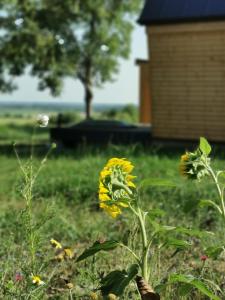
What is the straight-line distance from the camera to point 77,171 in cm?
1168

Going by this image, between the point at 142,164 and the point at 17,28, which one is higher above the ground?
the point at 17,28

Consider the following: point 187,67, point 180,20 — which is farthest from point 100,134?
point 180,20

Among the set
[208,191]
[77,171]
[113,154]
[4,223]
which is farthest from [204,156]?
[113,154]

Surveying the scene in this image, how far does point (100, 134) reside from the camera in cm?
2098

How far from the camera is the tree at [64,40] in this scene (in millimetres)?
26766

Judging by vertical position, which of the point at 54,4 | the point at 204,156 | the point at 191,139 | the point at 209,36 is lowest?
the point at 191,139

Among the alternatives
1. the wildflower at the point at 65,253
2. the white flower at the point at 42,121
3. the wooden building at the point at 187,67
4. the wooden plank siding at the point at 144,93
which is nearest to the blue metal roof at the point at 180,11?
the wooden building at the point at 187,67

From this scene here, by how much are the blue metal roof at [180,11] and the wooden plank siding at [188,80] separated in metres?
0.19

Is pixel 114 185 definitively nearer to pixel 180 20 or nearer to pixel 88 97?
pixel 180 20

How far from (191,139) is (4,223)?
11887 millimetres

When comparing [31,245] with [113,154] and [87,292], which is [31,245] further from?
[113,154]

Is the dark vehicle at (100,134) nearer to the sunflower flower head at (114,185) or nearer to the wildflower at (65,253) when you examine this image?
the wildflower at (65,253)

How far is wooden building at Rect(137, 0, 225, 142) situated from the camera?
1770 cm

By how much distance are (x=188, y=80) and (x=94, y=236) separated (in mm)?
12392
